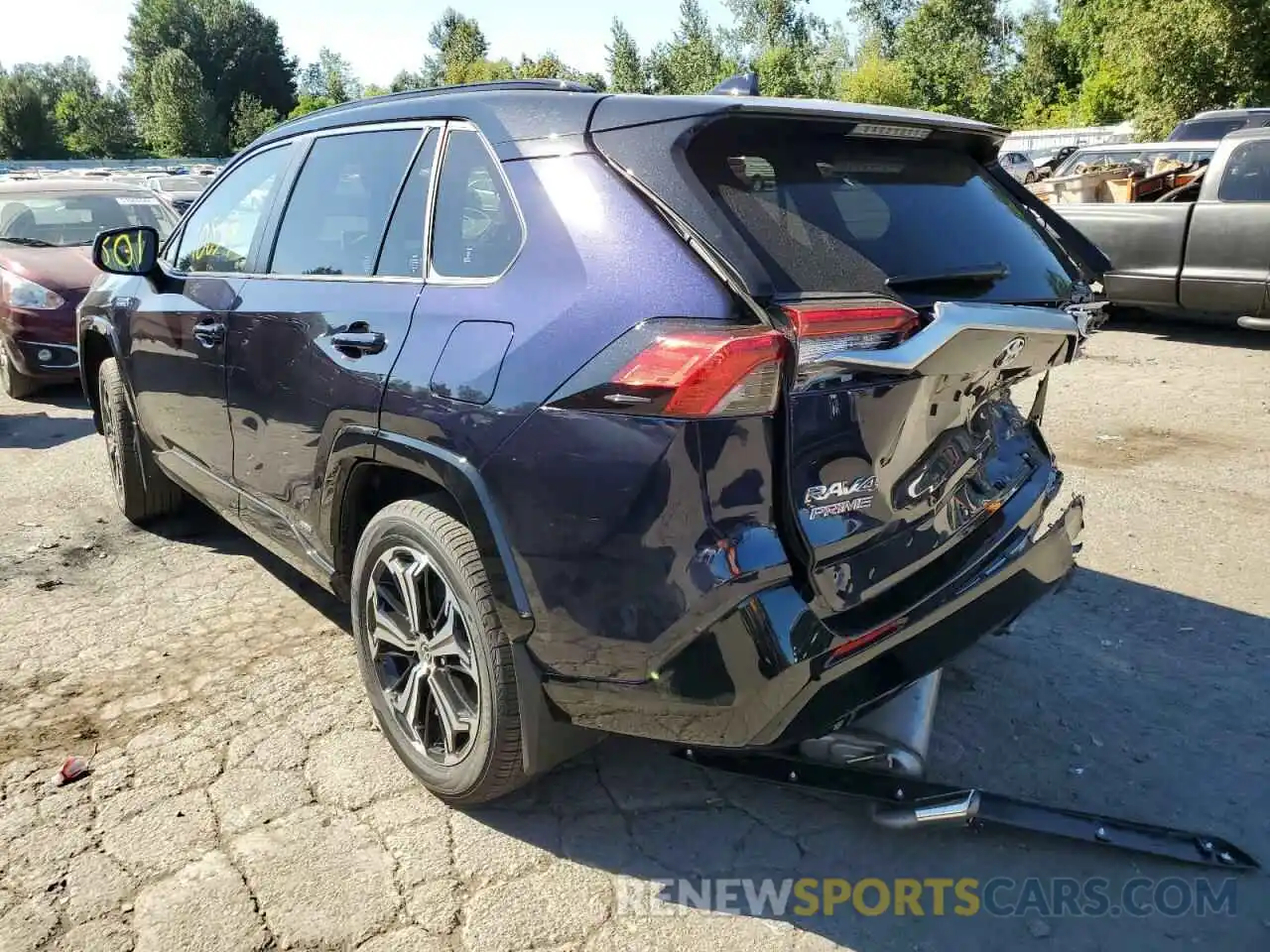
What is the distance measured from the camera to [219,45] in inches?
3000

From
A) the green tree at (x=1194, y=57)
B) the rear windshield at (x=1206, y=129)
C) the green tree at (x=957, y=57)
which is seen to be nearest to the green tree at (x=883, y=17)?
the green tree at (x=957, y=57)

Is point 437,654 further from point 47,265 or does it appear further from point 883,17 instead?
point 883,17

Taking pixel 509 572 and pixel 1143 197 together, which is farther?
pixel 1143 197

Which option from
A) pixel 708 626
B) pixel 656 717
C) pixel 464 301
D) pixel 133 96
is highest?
pixel 133 96

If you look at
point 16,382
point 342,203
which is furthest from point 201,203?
point 16,382

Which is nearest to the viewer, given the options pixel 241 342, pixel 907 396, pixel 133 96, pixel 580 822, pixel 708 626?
pixel 708 626

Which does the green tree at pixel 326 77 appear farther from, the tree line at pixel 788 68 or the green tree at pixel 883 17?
the green tree at pixel 883 17

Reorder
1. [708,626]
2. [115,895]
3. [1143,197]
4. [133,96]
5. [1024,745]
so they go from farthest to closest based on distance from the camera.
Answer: [133,96], [1143,197], [1024,745], [115,895], [708,626]

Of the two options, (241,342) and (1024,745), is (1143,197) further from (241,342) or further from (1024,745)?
(241,342)

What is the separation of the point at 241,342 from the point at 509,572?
1.64m

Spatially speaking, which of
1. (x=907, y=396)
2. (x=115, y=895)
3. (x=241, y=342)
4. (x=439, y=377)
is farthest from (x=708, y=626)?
(x=241, y=342)

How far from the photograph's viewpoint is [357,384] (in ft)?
9.27

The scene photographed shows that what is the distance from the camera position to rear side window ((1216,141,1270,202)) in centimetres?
846

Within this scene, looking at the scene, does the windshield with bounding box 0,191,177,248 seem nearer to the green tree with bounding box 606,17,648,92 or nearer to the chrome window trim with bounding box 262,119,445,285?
the chrome window trim with bounding box 262,119,445,285
